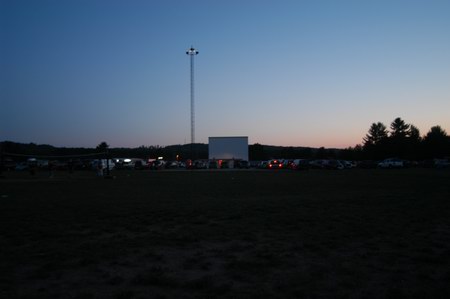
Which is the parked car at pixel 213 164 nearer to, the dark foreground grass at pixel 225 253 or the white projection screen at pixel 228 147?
the white projection screen at pixel 228 147

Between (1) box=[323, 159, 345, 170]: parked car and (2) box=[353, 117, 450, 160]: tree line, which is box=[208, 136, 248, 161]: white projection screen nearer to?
(1) box=[323, 159, 345, 170]: parked car

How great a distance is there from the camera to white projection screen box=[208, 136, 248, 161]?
71312 millimetres

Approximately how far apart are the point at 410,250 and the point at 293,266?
101 inches

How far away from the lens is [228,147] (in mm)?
71562

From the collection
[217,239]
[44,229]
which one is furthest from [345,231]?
[44,229]

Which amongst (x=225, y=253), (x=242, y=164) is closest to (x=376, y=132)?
(x=242, y=164)

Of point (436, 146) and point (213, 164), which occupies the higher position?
point (436, 146)

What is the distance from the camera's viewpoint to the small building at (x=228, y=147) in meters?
71.3

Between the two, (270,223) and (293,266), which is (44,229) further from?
(293,266)

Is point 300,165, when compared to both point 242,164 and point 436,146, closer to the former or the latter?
point 242,164

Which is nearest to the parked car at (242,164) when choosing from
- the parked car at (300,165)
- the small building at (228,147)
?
the small building at (228,147)

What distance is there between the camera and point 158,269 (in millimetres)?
6219

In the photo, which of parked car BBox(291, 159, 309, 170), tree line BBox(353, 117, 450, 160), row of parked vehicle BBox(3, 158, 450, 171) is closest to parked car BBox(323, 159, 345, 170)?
row of parked vehicle BBox(3, 158, 450, 171)

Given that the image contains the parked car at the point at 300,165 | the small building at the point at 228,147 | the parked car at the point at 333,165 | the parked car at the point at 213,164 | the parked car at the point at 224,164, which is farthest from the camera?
the parked car at the point at 224,164
